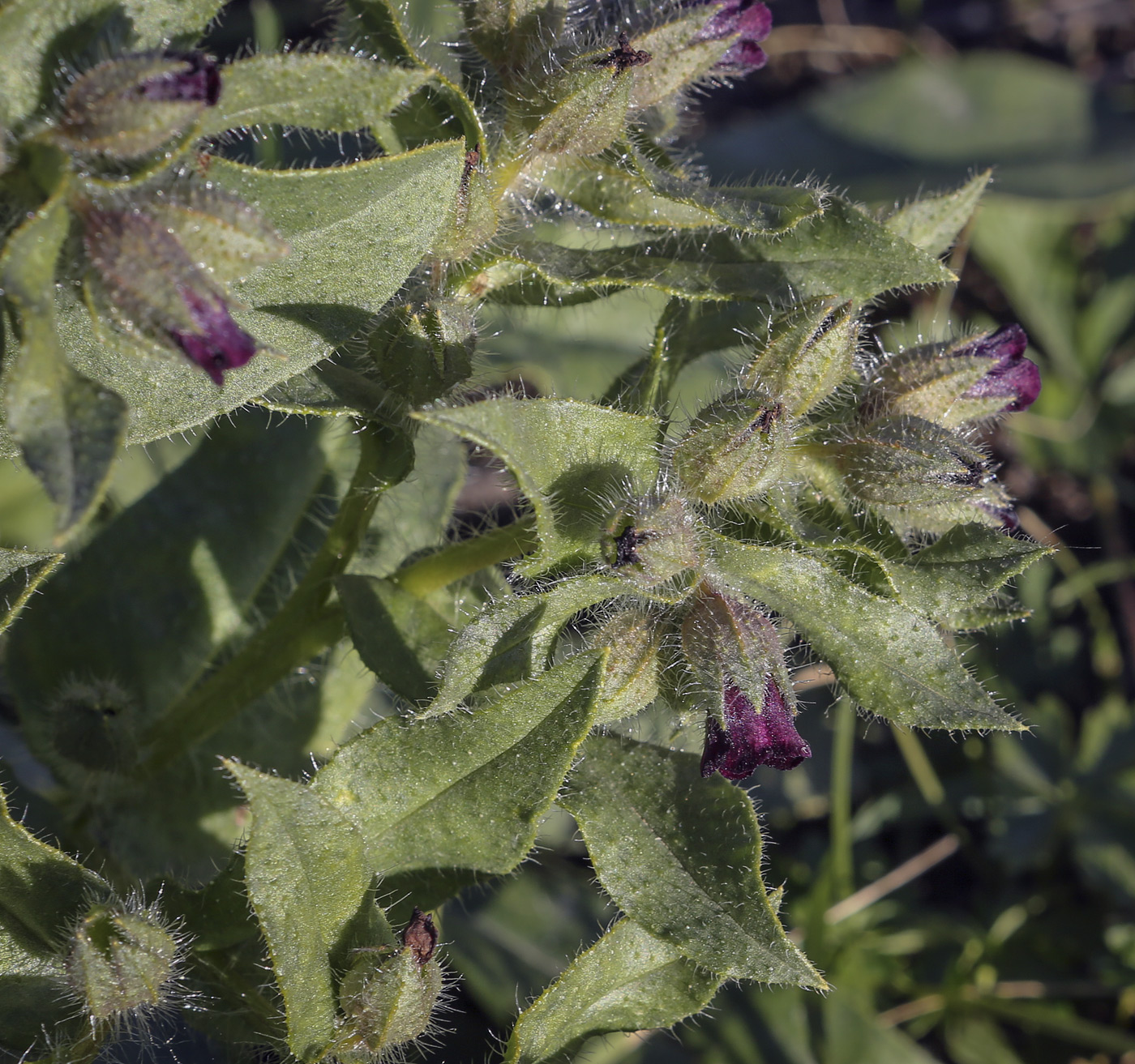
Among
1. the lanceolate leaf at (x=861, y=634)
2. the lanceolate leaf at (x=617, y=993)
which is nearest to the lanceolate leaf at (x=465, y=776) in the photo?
the lanceolate leaf at (x=617, y=993)

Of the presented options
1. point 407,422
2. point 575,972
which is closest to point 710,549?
point 407,422

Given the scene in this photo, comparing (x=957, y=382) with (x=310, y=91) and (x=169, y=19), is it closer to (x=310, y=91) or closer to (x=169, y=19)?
(x=310, y=91)

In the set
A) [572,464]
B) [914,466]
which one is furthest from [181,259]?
[914,466]

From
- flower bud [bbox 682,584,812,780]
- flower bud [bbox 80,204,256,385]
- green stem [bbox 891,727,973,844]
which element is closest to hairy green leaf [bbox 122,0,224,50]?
flower bud [bbox 80,204,256,385]

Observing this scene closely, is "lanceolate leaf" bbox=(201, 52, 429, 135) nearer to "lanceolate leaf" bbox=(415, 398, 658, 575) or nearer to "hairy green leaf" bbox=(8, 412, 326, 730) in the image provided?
"lanceolate leaf" bbox=(415, 398, 658, 575)

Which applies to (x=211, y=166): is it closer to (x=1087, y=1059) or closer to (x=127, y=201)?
(x=127, y=201)

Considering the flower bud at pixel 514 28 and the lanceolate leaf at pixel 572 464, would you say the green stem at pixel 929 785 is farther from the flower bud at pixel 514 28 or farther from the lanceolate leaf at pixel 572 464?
the flower bud at pixel 514 28
